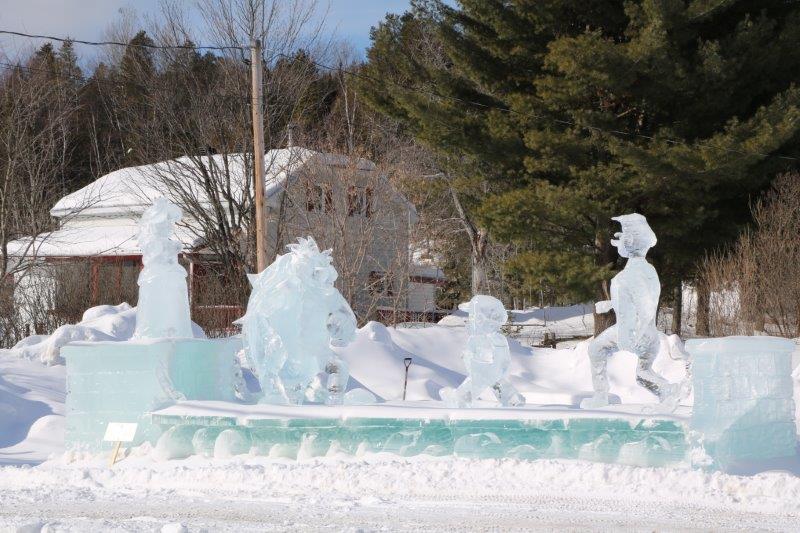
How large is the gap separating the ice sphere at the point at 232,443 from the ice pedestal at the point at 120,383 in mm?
964

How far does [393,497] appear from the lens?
302 inches

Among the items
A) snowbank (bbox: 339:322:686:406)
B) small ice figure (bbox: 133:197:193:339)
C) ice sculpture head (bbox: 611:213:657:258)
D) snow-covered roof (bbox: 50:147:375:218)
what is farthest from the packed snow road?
Result: snow-covered roof (bbox: 50:147:375:218)

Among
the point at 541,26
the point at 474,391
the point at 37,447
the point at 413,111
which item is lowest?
the point at 37,447

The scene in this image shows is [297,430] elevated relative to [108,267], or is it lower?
lower

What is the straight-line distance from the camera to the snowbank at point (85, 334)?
16109mm

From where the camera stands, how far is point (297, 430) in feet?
29.7

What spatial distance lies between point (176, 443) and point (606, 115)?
13487mm

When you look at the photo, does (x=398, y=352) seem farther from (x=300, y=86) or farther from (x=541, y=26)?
(x=300, y=86)

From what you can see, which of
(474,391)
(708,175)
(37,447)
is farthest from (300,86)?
(474,391)

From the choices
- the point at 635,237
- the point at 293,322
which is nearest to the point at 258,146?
the point at 293,322

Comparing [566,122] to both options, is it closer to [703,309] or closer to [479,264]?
[703,309]

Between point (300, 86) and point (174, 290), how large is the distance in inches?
728

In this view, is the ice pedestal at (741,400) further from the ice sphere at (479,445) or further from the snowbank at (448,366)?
the snowbank at (448,366)

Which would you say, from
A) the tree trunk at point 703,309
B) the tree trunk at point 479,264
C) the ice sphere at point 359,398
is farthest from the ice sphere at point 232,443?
the tree trunk at point 479,264
